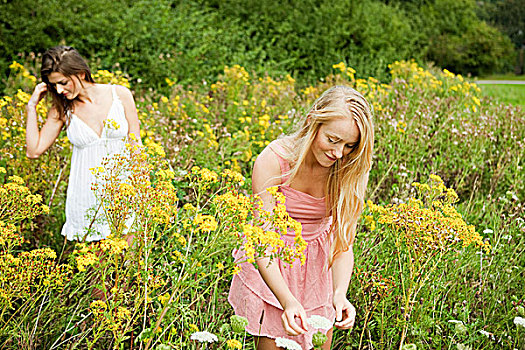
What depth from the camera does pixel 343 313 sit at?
7.21 feet

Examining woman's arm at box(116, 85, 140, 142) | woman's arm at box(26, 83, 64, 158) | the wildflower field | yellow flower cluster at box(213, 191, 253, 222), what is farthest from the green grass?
yellow flower cluster at box(213, 191, 253, 222)

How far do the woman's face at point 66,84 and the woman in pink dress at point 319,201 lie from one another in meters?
1.27

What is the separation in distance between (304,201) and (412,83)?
14.0 ft

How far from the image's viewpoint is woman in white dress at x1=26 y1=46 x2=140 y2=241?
2.89m

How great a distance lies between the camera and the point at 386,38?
10.4 m

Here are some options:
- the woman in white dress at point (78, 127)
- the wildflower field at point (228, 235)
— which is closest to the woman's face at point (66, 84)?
the woman in white dress at point (78, 127)

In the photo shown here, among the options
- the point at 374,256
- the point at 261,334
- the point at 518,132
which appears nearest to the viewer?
the point at 261,334

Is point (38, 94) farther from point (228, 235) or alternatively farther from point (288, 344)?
point (288, 344)

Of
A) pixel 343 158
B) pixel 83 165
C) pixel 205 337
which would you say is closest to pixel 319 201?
pixel 343 158

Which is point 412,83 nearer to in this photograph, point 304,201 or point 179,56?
point 179,56

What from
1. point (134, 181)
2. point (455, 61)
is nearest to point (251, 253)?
point (134, 181)

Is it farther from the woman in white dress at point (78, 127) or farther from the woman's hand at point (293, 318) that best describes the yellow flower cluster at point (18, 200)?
the woman's hand at point (293, 318)

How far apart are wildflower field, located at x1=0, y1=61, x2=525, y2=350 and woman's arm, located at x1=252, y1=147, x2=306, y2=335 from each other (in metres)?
0.10

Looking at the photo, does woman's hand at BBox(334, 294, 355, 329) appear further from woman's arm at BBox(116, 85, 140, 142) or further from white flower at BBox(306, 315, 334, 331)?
woman's arm at BBox(116, 85, 140, 142)
